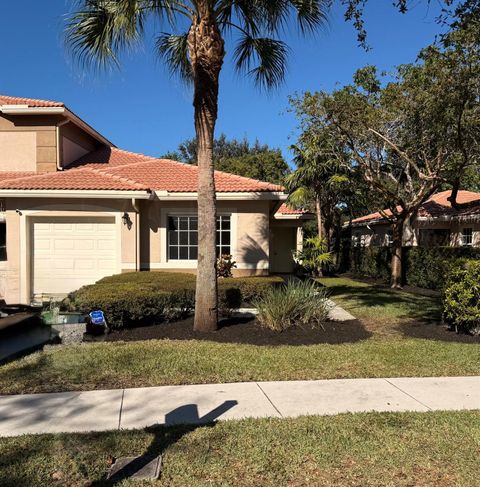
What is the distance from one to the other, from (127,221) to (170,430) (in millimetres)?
9286

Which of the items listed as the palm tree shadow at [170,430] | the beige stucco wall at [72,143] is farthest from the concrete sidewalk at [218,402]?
the beige stucco wall at [72,143]

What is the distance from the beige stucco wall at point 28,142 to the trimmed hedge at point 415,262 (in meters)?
A: 11.8

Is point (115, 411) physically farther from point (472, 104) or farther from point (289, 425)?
point (472, 104)

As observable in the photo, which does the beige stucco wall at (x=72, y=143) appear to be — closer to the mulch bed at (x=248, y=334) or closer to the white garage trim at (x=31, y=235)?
the white garage trim at (x=31, y=235)

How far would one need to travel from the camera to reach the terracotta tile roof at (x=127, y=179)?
1325 centimetres

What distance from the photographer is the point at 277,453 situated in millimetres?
4234

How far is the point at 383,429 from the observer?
4.78 meters

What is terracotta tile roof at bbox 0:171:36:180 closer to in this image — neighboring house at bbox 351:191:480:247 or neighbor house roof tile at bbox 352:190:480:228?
neighboring house at bbox 351:191:480:247

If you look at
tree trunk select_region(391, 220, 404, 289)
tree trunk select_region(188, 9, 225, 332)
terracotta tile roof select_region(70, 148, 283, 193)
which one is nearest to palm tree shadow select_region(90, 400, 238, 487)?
tree trunk select_region(188, 9, 225, 332)

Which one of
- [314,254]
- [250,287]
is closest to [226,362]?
[250,287]

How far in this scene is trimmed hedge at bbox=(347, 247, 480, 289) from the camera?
57.8 feet

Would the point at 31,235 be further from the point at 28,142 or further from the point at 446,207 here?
the point at 446,207

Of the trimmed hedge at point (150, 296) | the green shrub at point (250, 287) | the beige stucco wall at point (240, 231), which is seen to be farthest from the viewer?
the beige stucco wall at point (240, 231)

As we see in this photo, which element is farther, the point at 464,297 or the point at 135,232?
the point at 135,232
